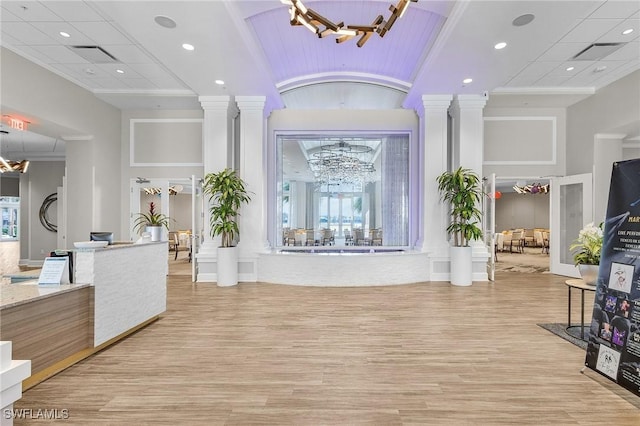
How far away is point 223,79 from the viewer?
5895mm

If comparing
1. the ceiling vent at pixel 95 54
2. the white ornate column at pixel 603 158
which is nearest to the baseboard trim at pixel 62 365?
the ceiling vent at pixel 95 54

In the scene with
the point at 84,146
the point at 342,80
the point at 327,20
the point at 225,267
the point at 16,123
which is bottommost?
the point at 225,267

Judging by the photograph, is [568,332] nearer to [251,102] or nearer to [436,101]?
[436,101]

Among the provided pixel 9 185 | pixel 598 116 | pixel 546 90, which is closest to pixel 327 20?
pixel 546 90

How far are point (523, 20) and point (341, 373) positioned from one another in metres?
4.77

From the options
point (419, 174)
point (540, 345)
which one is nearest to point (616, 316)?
point (540, 345)

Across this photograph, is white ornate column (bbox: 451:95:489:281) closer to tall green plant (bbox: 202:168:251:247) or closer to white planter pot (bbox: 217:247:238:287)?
tall green plant (bbox: 202:168:251:247)

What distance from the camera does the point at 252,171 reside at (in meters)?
6.86

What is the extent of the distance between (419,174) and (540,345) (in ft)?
14.8

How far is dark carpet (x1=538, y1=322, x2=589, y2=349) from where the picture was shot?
3460 millimetres

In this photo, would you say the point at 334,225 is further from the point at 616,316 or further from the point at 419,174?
the point at 616,316

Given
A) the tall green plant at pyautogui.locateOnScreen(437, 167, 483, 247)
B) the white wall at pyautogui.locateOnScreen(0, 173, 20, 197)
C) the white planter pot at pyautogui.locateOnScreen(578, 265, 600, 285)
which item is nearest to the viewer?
the white planter pot at pyautogui.locateOnScreen(578, 265, 600, 285)

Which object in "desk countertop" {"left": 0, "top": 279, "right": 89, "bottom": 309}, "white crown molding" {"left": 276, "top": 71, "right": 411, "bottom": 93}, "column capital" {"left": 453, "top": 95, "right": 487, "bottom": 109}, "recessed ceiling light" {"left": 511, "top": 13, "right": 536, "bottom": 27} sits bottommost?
"desk countertop" {"left": 0, "top": 279, "right": 89, "bottom": 309}

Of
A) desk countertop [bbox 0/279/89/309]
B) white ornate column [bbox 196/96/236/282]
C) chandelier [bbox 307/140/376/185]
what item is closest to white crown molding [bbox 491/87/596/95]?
A: chandelier [bbox 307/140/376/185]
